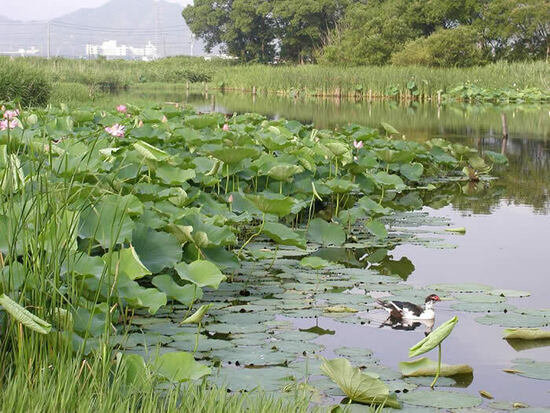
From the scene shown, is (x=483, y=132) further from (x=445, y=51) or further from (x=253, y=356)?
(x=445, y=51)

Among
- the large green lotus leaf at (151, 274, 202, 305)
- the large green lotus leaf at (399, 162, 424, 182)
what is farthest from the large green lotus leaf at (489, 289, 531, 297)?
the large green lotus leaf at (399, 162, 424, 182)

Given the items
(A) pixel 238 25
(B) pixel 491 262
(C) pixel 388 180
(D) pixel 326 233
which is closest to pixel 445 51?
(A) pixel 238 25

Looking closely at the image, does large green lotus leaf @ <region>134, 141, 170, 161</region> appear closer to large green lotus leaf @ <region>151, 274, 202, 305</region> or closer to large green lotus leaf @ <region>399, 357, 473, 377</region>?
large green lotus leaf @ <region>151, 274, 202, 305</region>

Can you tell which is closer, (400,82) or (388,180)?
(388,180)

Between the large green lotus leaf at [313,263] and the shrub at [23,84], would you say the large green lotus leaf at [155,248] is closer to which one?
the large green lotus leaf at [313,263]

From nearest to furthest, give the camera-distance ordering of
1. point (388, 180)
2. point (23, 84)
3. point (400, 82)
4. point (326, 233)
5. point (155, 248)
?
point (155, 248)
point (326, 233)
point (388, 180)
point (23, 84)
point (400, 82)

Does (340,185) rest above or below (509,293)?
above

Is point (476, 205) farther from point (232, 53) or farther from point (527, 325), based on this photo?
point (232, 53)

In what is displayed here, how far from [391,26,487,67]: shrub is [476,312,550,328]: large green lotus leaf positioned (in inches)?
1107

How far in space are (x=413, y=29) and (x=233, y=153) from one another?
34.5 metres

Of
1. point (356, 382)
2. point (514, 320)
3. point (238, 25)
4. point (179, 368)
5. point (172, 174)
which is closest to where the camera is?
point (179, 368)

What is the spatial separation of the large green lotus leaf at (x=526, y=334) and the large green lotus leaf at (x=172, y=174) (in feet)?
6.29

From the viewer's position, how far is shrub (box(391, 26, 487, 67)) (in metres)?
31.1

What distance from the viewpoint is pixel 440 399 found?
278 centimetres
